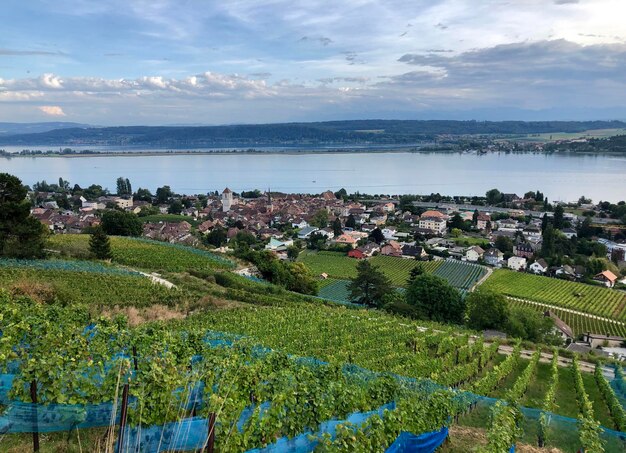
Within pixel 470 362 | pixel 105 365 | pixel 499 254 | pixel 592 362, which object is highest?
pixel 105 365

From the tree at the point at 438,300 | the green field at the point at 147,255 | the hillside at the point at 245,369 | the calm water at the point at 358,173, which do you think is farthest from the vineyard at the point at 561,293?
the calm water at the point at 358,173

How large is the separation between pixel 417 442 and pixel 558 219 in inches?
2705

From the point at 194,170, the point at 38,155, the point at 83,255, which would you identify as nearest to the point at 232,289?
the point at 83,255

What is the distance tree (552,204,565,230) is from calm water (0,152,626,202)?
934 inches

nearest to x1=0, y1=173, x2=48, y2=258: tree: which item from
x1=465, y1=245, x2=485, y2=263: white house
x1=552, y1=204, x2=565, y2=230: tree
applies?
x1=465, y1=245, x2=485, y2=263: white house

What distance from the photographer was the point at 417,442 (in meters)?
5.99

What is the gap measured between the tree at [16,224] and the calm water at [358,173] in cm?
7911

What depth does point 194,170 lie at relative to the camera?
138875 mm

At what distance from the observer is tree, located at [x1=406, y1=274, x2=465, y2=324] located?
2658cm

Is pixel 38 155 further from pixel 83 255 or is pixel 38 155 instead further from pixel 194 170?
pixel 83 255

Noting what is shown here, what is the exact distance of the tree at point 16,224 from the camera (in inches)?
733

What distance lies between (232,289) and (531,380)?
11.7m

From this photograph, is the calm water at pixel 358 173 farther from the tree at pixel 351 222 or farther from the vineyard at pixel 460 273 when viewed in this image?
the vineyard at pixel 460 273

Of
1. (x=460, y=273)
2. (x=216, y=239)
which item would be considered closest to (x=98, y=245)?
(x=216, y=239)
